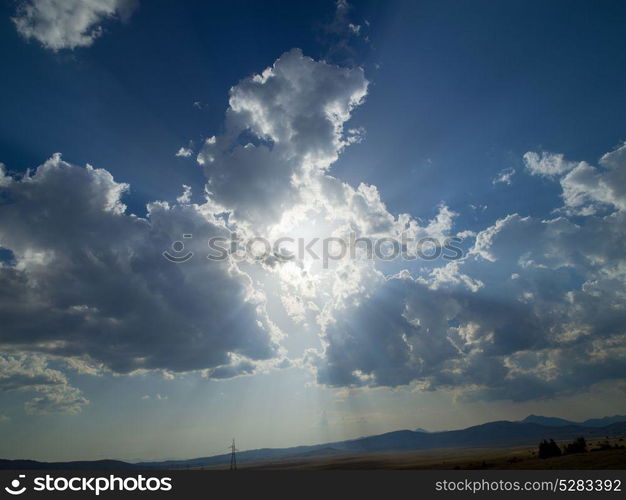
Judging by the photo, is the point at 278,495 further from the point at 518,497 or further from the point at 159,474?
the point at 518,497

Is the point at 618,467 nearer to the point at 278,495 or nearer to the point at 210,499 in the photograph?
the point at 278,495

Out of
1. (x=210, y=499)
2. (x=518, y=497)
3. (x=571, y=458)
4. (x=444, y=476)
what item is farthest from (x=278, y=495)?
(x=571, y=458)

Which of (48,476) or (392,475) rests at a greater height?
(48,476)

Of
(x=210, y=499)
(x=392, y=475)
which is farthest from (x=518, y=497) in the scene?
(x=210, y=499)

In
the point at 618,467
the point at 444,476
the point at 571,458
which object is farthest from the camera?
the point at 571,458

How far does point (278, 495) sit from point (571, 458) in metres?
144

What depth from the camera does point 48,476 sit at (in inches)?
2685

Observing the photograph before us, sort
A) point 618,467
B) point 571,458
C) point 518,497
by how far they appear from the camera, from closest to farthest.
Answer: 1. point 518,497
2. point 618,467
3. point 571,458

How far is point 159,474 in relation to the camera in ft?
234

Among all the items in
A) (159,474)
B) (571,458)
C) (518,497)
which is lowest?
(571,458)

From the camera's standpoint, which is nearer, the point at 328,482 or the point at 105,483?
the point at 105,483

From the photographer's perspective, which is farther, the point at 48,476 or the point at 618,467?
the point at 618,467

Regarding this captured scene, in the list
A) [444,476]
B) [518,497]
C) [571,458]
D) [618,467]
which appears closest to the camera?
[518,497]

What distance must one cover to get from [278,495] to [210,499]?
11.6 meters
